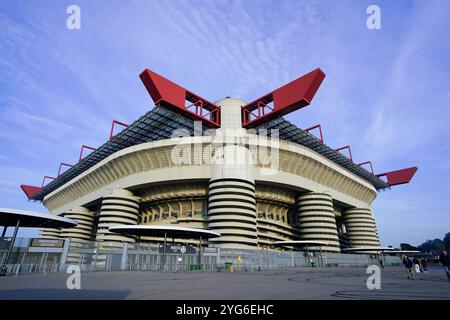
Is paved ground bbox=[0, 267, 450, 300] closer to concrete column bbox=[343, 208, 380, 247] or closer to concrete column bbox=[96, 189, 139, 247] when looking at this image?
concrete column bbox=[96, 189, 139, 247]

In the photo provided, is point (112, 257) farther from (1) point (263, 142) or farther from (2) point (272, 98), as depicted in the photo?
(2) point (272, 98)

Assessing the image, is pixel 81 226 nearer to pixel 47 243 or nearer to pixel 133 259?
pixel 133 259

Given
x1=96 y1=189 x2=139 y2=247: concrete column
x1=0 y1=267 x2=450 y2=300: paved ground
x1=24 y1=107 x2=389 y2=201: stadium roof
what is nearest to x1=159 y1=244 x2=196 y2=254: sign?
x1=0 y1=267 x2=450 y2=300: paved ground

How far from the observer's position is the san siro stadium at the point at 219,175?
42969 millimetres

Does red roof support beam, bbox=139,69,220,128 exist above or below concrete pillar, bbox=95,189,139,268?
above

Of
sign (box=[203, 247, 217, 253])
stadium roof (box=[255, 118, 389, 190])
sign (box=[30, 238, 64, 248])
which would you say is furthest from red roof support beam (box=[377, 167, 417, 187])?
sign (box=[30, 238, 64, 248])

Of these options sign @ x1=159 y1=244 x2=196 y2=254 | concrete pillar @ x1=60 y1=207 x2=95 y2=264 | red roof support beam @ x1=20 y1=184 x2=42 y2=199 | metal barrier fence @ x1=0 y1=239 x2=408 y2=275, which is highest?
red roof support beam @ x1=20 y1=184 x2=42 y2=199

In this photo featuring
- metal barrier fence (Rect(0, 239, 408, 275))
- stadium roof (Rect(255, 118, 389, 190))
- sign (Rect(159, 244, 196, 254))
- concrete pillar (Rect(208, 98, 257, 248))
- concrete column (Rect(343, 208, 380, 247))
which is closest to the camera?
metal barrier fence (Rect(0, 239, 408, 275))

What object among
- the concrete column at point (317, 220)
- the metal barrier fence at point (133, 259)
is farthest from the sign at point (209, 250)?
the concrete column at point (317, 220)

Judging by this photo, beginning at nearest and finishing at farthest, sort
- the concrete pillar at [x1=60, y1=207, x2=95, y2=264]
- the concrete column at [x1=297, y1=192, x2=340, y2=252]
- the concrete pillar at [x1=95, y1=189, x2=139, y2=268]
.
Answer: the concrete pillar at [x1=95, y1=189, x2=139, y2=268]
the concrete column at [x1=297, y1=192, x2=340, y2=252]
the concrete pillar at [x1=60, y1=207, x2=95, y2=264]

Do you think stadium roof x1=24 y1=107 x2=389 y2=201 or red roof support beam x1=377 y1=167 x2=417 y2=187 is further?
red roof support beam x1=377 y1=167 x2=417 y2=187

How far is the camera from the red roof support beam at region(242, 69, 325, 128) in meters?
38.9

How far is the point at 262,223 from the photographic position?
2058 inches

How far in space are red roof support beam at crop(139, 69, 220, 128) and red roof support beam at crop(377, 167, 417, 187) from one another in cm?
6320
